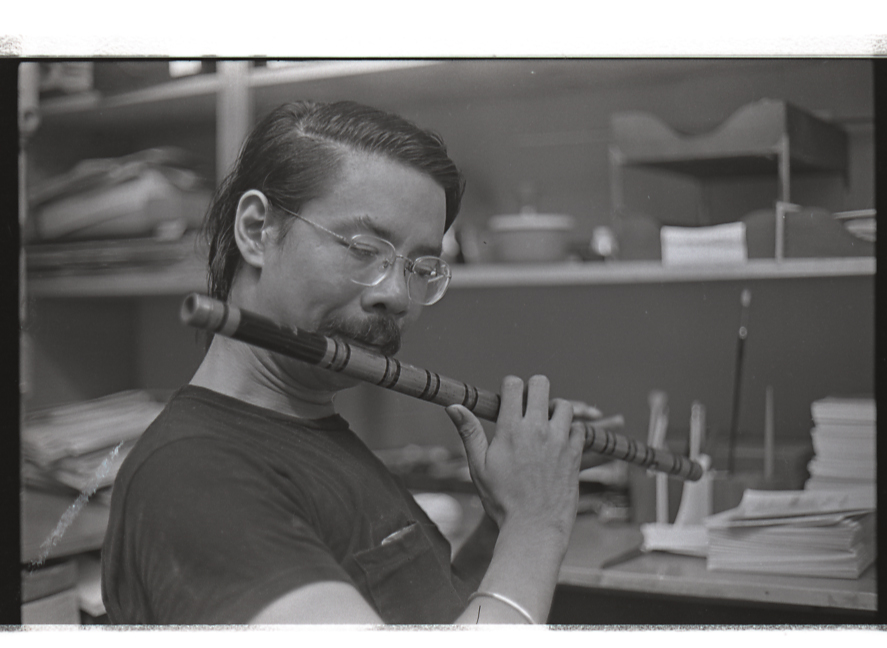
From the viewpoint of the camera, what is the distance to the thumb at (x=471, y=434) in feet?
2.95

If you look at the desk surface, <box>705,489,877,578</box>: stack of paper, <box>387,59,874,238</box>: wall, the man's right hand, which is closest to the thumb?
the man's right hand

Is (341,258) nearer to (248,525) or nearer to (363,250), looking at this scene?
(363,250)

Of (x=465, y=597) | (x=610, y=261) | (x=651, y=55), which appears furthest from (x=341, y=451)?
(x=610, y=261)

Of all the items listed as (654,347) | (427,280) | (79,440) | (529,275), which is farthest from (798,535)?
(79,440)

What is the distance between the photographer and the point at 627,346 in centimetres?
162

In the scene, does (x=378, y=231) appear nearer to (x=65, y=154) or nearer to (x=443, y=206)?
(x=443, y=206)

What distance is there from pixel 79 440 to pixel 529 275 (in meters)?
0.77

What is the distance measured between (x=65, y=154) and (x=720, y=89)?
1023 mm

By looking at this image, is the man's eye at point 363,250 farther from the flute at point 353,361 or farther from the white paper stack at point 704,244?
the white paper stack at point 704,244

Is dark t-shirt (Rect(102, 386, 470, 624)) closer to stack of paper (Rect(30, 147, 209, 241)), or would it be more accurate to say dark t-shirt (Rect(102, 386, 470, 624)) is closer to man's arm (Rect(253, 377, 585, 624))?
man's arm (Rect(253, 377, 585, 624))

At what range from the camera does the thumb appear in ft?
2.95

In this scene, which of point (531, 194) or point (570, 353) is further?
point (531, 194)

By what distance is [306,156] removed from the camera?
3.03 ft

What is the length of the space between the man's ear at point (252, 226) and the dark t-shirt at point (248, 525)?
0.16m
